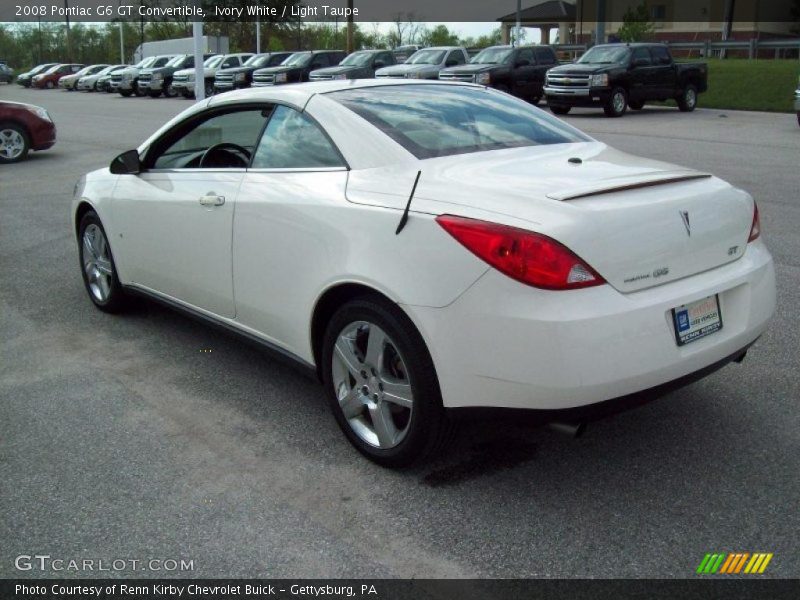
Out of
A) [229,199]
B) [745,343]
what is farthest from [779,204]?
[229,199]

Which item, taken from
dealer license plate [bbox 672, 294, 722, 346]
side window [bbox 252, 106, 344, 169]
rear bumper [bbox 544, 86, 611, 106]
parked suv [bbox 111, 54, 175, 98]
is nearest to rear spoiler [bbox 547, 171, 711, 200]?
dealer license plate [bbox 672, 294, 722, 346]

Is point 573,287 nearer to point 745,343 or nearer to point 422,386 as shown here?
point 422,386

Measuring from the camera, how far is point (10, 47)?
11906 cm

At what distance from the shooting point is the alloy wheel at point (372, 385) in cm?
360

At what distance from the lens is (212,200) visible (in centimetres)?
454

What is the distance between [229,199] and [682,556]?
275cm

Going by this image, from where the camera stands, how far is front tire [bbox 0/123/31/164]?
1580 centimetres

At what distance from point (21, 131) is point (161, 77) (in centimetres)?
2757

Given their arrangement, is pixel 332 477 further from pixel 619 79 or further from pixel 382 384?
pixel 619 79

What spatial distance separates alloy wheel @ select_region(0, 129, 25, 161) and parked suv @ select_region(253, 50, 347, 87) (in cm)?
1754

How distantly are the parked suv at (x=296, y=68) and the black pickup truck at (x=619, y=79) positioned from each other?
12.5 meters

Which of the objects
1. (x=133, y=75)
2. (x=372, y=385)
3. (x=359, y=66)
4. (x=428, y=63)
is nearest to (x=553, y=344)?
(x=372, y=385)

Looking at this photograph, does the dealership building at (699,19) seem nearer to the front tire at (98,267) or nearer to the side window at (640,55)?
the side window at (640,55)

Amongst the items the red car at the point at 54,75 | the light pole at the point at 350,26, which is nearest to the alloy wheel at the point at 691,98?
the light pole at the point at 350,26
